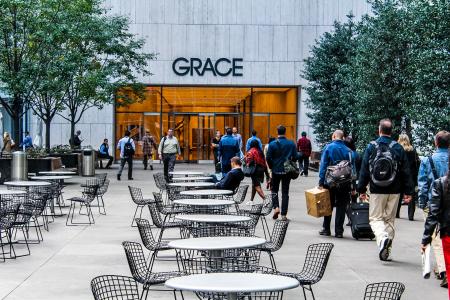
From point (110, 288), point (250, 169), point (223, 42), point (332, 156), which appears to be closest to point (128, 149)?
point (250, 169)

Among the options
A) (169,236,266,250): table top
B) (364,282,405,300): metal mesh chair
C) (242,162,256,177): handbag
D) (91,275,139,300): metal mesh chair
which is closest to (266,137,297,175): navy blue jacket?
(242,162,256,177): handbag

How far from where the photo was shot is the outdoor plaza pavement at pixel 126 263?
9211mm

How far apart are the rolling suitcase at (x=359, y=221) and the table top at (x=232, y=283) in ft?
25.9

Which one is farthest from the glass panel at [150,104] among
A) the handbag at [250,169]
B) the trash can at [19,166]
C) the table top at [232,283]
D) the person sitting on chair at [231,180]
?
the table top at [232,283]

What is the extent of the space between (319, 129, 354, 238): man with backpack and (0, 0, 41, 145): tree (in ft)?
45.9

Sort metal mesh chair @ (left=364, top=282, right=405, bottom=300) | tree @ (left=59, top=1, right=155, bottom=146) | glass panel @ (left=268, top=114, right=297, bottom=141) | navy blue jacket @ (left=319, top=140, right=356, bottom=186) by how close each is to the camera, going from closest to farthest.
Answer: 1. metal mesh chair @ (left=364, top=282, right=405, bottom=300)
2. navy blue jacket @ (left=319, top=140, right=356, bottom=186)
3. tree @ (left=59, top=1, right=155, bottom=146)
4. glass panel @ (left=268, top=114, right=297, bottom=141)

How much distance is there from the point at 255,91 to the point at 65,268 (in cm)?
3539

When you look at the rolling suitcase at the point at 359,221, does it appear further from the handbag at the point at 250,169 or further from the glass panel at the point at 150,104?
the glass panel at the point at 150,104

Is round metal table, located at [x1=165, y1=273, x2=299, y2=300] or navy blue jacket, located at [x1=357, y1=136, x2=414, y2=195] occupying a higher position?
navy blue jacket, located at [x1=357, y1=136, x2=414, y2=195]

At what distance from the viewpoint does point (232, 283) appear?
552 cm

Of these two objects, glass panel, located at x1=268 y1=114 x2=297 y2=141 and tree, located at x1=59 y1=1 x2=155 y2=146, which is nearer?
tree, located at x1=59 y1=1 x2=155 y2=146

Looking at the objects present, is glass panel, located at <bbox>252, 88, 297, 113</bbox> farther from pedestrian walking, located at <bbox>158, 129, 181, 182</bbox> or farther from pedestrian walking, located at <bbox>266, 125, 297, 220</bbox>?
pedestrian walking, located at <bbox>266, 125, 297, 220</bbox>

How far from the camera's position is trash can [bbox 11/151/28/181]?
975 inches

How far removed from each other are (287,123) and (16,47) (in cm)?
2193
